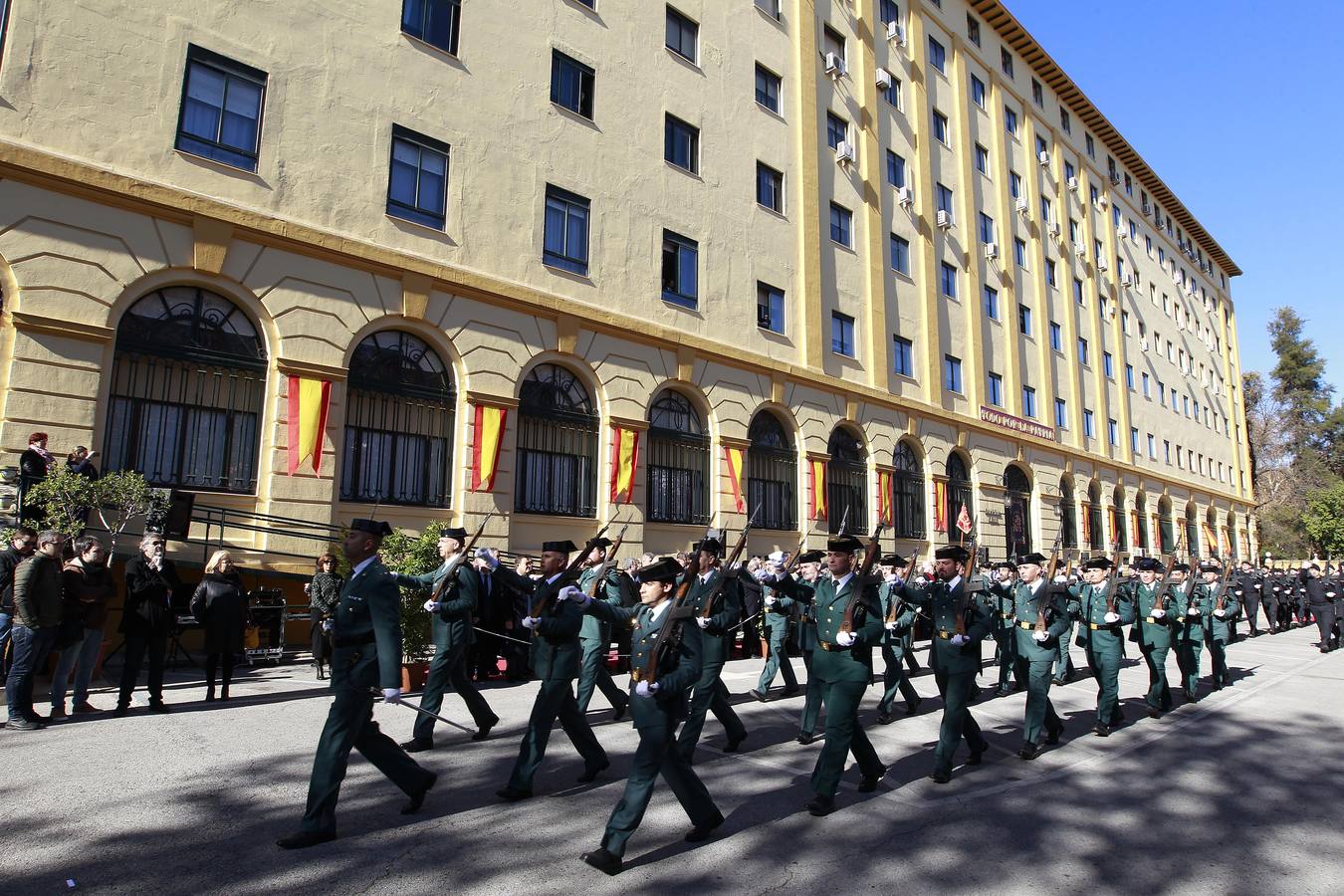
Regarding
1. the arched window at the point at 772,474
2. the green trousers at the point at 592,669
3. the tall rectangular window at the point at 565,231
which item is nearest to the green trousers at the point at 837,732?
the green trousers at the point at 592,669

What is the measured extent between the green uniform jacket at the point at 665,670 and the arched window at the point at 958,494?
24.4 m

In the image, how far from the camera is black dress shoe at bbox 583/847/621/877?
→ 4914 mm

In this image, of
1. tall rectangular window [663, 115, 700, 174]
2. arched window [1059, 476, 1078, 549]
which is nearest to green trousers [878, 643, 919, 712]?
tall rectangular window [663, 115, 700, 174]

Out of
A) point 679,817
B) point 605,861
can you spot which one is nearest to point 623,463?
point 679,817

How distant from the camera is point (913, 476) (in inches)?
1082

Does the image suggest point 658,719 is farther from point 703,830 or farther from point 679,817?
point 679,817

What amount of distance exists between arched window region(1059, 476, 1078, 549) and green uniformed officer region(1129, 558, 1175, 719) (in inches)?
1010

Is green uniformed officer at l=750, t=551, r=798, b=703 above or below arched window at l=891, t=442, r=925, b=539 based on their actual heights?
below

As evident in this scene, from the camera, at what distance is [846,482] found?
24.7 m

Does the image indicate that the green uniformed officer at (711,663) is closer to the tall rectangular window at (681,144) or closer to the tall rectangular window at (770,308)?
the tall rectangular window at (770,308)

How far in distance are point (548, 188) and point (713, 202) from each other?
522 centimetres

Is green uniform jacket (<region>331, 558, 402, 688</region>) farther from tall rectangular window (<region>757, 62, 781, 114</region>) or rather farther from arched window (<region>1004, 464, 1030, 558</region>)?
arched window (<region>1004, 464, 1030, 558</region>)

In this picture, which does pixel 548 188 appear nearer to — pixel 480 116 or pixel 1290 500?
pixel 480 116

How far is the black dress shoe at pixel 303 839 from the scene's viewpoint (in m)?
5.19
